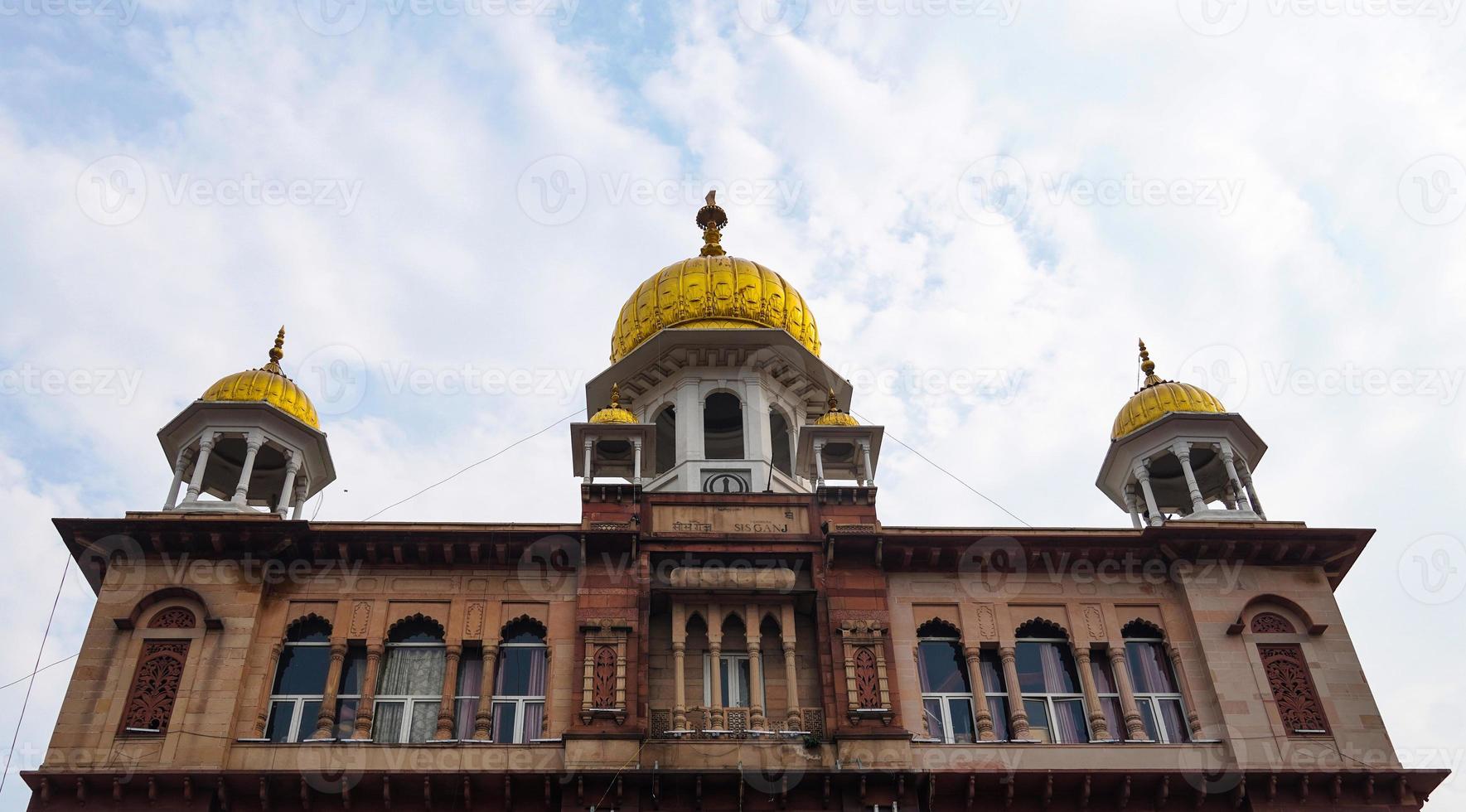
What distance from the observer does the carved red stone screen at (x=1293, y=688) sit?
21.3 meters

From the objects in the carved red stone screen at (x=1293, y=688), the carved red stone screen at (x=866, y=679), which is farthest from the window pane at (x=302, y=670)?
the carved red stone screen at (x=1293, y=688)

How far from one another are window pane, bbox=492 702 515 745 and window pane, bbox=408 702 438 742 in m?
0.92

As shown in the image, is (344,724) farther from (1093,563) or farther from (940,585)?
(1093,563)

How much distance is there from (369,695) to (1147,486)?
14.8 m

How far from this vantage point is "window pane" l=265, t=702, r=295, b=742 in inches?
821

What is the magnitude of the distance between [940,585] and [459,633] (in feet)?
26.4

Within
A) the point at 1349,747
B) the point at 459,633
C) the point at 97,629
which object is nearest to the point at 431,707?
the point at 459,633

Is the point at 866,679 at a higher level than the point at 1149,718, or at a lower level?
higher

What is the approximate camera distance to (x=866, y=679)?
21.2 m

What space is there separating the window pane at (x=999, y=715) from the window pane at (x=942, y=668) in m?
0.40

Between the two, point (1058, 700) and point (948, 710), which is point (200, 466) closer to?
point (948, 710)

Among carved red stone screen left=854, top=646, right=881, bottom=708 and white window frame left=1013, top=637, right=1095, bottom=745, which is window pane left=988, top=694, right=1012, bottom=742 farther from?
carved red stone screen left=854, top=646, right=881, bottom=708

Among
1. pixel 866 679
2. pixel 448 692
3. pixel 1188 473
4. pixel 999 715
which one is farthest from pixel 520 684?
pixel 1188 473

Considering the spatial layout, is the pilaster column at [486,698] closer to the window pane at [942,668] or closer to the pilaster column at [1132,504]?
the window pane at [942,668]
